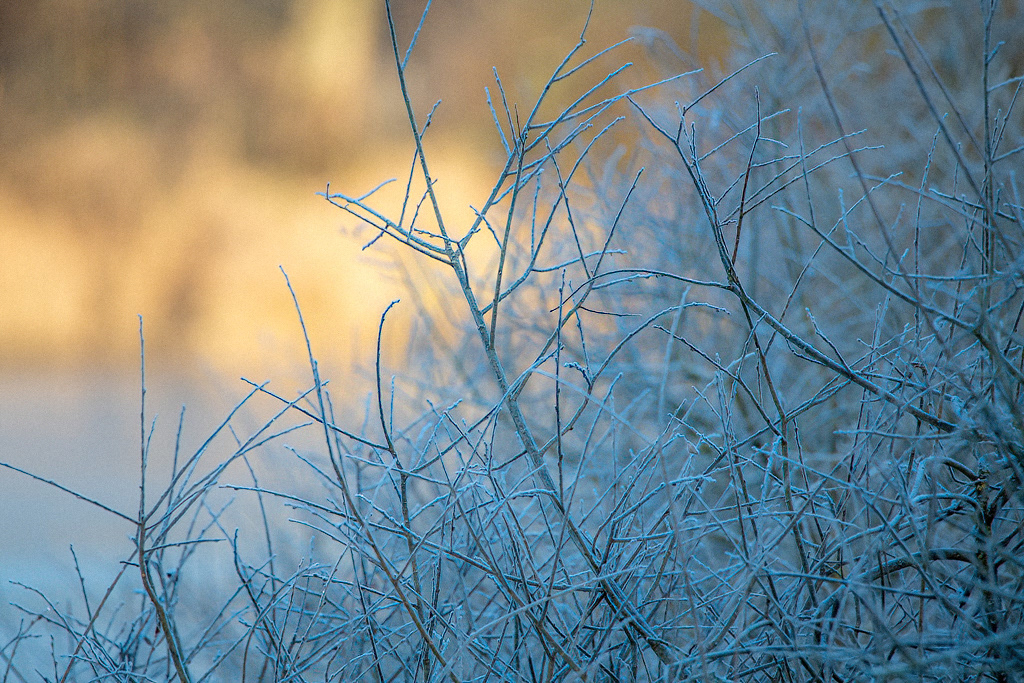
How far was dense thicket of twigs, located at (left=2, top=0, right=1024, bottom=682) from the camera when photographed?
51cm

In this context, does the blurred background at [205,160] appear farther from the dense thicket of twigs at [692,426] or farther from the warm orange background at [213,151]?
the dense thicket of twigs at [692,426]

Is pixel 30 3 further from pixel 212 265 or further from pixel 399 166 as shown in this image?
pixel 399 166

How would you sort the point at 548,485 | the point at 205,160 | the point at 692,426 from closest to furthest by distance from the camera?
the point at 548,485 < the point at 692,426 < the point at 205,160

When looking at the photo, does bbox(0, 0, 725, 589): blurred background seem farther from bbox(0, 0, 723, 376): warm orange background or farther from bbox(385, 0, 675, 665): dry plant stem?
bbox(385, 0, 675, 665): dry plant stem

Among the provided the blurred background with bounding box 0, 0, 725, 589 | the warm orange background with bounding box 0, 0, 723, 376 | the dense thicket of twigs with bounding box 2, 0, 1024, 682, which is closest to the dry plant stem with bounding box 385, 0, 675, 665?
the dense thicket of twigs with bounding box 2, 0, 1024, 682

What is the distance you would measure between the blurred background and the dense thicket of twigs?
740mm

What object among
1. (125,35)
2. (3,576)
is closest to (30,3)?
(125,35)

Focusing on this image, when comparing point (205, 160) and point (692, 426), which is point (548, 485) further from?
point (205, 160)

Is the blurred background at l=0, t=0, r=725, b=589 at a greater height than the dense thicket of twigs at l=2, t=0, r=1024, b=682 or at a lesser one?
greater

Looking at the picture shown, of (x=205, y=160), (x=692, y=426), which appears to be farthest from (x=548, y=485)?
(x=205, y=160)

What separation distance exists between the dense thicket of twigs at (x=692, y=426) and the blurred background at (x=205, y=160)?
74 cm

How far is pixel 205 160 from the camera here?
12.7 ft

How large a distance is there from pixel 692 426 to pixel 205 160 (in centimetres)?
347

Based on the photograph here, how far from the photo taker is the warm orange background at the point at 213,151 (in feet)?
11.6
